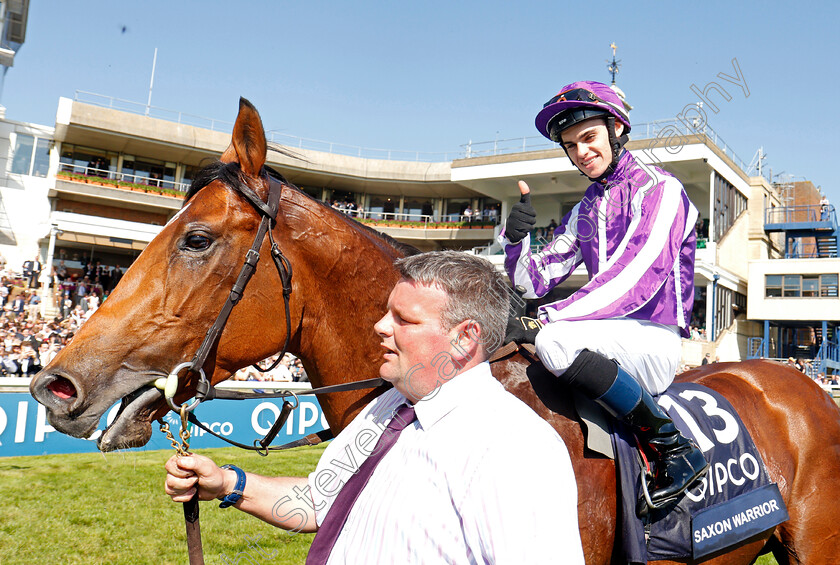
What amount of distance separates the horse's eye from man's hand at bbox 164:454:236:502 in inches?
27.6

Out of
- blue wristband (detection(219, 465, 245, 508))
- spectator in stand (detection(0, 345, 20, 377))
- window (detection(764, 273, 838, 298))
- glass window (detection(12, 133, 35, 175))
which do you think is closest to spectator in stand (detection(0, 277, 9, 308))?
spectator in stand (detection(0, 345, 20, 377))

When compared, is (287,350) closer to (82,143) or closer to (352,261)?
(352,261)

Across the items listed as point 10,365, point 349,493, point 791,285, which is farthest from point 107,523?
point 791,285

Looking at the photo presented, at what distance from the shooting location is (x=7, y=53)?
2150cm

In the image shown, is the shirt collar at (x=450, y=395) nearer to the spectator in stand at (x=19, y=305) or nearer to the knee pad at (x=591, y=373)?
the knee pad at (x=591, y=373)

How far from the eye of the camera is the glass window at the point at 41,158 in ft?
76.1

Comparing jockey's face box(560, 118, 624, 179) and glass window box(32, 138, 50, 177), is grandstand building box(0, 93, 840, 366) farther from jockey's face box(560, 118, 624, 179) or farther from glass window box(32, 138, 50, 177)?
jockey's face box(560, 118, 624, 179)

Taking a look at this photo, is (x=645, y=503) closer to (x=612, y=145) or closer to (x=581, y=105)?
(x=612, y=145)

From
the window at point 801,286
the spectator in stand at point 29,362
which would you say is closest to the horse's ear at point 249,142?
the spectator in stand at point 29,362

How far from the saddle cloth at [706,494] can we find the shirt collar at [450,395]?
2.79ft

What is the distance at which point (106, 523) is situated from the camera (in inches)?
176

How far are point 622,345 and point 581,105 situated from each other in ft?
2.83

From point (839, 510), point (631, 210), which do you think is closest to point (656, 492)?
point (631, 210)

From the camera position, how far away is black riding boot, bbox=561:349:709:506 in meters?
1.66
